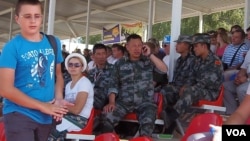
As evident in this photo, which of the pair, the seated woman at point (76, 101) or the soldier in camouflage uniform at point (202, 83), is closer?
the seated woman at point (76, 101)

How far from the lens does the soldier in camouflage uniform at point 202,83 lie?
178 inches

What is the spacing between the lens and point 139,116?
14.5 ft

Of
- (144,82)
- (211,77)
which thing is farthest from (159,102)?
(211,77)

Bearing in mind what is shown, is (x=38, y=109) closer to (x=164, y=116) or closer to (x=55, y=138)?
(x=55, y=138)

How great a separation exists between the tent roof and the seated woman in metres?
8.59

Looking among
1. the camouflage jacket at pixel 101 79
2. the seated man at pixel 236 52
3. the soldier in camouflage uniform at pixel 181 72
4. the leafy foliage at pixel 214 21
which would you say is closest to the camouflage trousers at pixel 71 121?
the camouflage jacket at pixel 101 79

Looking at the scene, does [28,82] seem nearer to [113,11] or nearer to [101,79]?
[101,79]

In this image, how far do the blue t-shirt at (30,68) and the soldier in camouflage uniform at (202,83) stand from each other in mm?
2550

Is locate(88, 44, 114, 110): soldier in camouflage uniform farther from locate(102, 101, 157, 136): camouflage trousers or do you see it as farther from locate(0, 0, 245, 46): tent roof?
locate(0, 0, 245, 46): tent roof

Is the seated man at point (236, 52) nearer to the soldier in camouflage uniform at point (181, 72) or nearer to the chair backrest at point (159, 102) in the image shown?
the soldier in camouflage uniform at point (181, 72)

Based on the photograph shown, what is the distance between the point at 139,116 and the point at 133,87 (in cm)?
37

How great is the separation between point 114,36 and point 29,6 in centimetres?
1514

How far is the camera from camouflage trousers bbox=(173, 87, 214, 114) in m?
4.50

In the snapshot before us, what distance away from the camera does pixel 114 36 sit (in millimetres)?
17219
